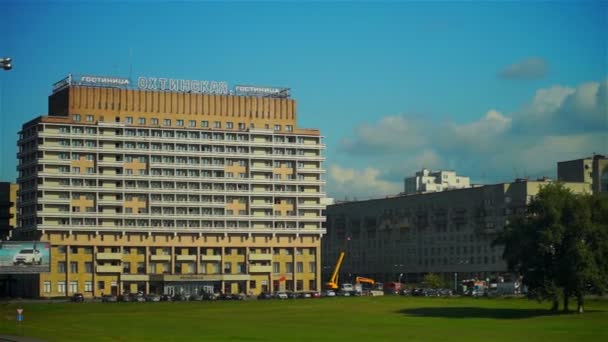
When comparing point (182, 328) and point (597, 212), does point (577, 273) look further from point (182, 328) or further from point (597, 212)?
point (182, 328)

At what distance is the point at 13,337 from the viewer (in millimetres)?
91875

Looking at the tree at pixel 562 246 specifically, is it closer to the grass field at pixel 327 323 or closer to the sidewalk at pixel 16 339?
the grass field at pixel 327 323

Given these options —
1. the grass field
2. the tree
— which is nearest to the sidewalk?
the grass field

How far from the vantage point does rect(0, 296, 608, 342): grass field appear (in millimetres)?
99062

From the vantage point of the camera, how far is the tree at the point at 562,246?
13838 cm

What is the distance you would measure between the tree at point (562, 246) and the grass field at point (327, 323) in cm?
391

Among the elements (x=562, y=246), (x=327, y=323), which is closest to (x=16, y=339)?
(x=327, y=323)

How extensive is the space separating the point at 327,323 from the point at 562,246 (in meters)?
38.8

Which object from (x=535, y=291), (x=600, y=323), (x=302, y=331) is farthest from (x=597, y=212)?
(x=302, y=331)

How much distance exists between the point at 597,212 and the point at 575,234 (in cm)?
652

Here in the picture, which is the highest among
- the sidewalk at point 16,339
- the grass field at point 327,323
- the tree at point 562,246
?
the tree at point 562,246

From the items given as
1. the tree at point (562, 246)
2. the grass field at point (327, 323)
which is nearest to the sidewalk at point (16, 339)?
the grass field at point (327, 323)

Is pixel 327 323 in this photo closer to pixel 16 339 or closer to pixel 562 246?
pixel 562 246

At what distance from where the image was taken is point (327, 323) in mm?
123125
